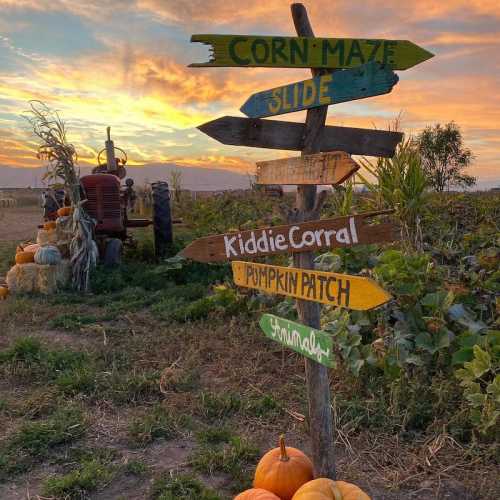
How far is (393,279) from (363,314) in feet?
1.21

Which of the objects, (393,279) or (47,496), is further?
(393,279)

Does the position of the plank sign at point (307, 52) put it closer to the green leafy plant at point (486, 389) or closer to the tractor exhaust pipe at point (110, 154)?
the green leafy plant at point (486, 389)

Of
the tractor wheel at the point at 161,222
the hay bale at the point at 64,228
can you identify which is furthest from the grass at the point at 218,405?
the tractor wheel at the point at 161,222

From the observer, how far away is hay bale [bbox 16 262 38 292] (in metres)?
7.25

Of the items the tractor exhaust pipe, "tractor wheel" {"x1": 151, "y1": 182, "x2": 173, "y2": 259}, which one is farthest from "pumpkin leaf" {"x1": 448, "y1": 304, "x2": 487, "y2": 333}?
the tractor exhaust pipe

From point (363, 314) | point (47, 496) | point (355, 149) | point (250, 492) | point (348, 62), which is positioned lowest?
point (47, 496)

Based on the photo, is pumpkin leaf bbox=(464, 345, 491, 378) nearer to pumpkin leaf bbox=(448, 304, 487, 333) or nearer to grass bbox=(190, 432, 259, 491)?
pumpkin leaf bbox=(448, 304, 487, 333)

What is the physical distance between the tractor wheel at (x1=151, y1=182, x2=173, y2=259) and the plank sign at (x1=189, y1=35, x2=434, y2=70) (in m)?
6.69

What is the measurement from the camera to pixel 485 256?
522 centimetres

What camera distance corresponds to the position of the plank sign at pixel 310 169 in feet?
7.54

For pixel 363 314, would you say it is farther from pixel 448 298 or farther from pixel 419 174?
pixel 419 174

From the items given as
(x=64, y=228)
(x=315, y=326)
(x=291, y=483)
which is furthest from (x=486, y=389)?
(x=64, y=228)

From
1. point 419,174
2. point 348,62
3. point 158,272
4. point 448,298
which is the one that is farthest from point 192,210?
point 348,62

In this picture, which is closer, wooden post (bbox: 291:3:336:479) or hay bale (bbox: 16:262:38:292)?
wooden post (bbox: 291:3:336:479)
